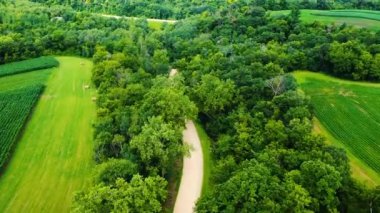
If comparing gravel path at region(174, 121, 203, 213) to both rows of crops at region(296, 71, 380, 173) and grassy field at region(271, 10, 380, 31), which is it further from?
grassy field at region(271, 10, 380, 31)

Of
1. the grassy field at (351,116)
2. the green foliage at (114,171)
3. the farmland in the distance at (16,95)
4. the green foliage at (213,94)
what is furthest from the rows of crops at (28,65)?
the grassy field at (351,116)

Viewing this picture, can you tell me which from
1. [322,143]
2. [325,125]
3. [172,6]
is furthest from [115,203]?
[172,6]

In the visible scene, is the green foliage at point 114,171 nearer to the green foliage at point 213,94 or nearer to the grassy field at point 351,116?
the green foliage at point 213,94

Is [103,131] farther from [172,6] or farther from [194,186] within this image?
[172,6]

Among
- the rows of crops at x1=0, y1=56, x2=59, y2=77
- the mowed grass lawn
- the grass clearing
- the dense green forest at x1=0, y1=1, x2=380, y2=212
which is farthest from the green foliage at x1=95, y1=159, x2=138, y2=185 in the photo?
the rows of crops at x1=0, y1=56, x2=59, y2=77

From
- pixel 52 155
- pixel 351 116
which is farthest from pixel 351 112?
pixel 52 155

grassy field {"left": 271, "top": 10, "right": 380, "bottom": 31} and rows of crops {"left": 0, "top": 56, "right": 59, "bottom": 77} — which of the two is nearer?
rows of crops {"left": 0, "top": 56, "right": 59, "bottom": 77}
